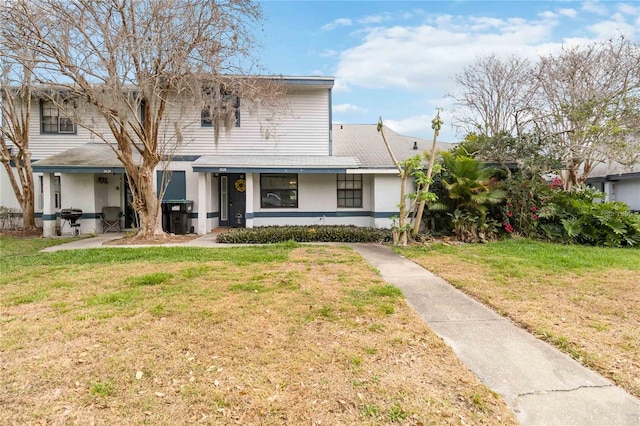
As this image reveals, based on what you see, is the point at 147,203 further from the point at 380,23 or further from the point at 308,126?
the point at 380,23

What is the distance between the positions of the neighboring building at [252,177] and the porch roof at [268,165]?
0.08 metres

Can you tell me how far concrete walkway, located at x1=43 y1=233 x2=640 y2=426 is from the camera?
2.47 meters

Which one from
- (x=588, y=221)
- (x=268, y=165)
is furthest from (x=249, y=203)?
(x=588, y=221)

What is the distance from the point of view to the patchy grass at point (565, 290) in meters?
3.46

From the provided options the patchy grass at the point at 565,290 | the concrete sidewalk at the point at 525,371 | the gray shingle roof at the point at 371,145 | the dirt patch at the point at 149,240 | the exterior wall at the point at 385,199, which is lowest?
the concrete sidewalk at the point at 525,371

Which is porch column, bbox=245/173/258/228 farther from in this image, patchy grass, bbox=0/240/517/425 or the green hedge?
patchy grass, bbox=0/240/517/425

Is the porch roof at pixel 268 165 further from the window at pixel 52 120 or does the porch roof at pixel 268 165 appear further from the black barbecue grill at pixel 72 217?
the window at pixel 52 120

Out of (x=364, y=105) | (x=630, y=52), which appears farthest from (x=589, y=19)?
(x=364, y=105)

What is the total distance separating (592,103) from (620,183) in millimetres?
11231

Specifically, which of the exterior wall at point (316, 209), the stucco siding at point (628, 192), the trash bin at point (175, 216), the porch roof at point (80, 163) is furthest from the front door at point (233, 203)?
the stucco siding at point (628, 192)

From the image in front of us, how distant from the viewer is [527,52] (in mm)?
14430

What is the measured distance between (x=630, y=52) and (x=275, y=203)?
555 inches

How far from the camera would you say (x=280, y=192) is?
44.3 feet

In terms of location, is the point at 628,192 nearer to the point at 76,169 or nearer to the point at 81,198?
the point at 76,169
